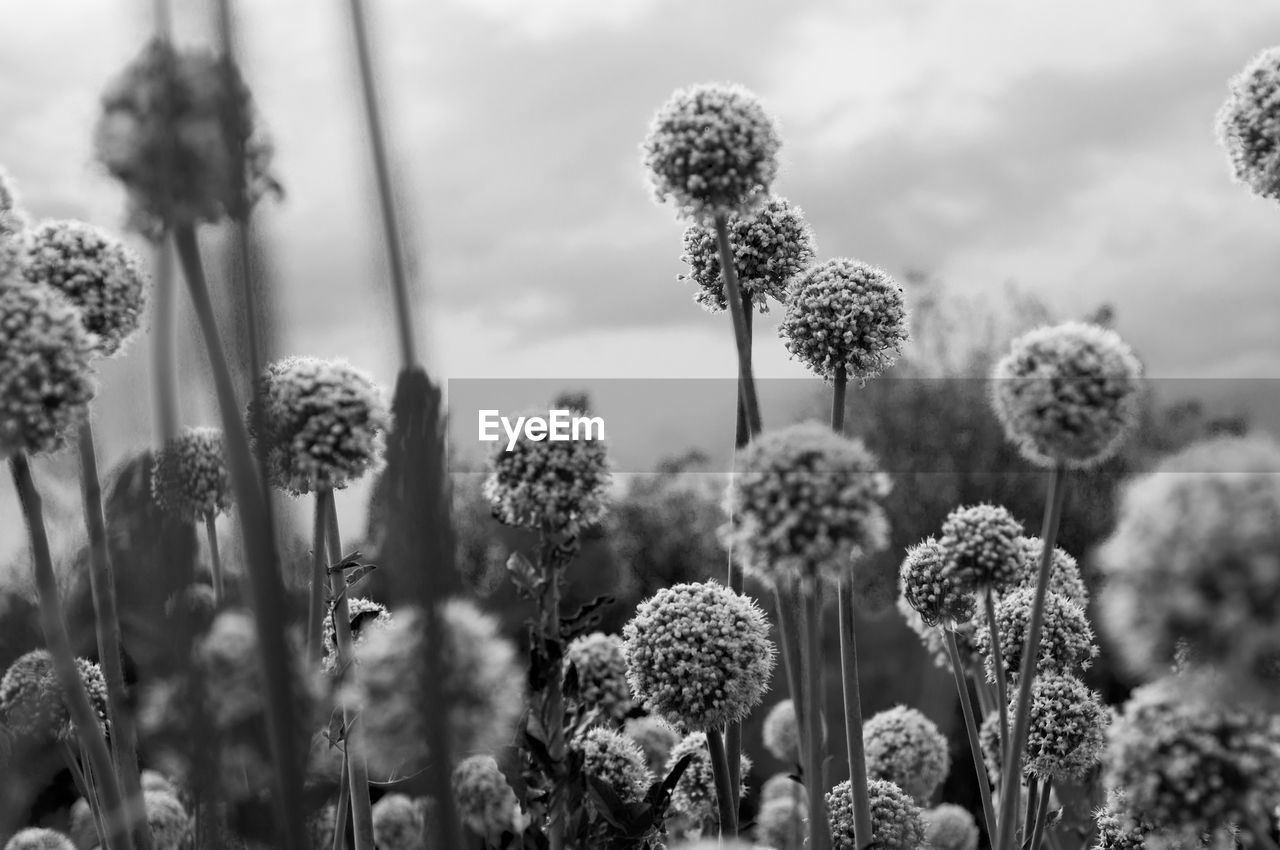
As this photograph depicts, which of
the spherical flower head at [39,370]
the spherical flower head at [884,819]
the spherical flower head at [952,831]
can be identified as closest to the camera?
the spherical flower head at [39,370]

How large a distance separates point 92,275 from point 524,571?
50 cm

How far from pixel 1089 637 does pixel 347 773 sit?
0.96 metres

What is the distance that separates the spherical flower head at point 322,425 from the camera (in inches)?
40.6

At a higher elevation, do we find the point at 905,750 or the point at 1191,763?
the point at 1191,763

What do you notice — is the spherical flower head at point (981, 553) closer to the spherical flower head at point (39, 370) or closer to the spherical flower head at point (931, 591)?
the spherical flower head at point (931, 591)

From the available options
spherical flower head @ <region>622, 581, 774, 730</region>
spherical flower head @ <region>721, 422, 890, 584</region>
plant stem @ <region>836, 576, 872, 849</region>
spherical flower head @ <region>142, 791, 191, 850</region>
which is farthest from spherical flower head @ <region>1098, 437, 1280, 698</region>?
spherical flower head @ <region>142, 791, 191, 850</region>

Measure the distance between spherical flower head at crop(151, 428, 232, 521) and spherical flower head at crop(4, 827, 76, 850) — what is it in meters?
0.67

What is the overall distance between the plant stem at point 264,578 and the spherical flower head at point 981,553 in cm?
82

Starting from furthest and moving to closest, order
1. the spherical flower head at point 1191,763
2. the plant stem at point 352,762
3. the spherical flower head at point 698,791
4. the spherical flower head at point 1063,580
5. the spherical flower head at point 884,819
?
1. the spherical flower head at point 698,791
2. the spherical flower head at point 1063,580
3. the spherical flower head at point 884,819
4. the plant stem at point 352,762
5. the spherical flower head at point 1191,763

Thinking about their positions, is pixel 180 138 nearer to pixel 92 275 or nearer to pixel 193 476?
pixel 193 476

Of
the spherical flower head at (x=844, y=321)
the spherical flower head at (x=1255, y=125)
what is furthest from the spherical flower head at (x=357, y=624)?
the spherical flower head at (x=1255, y=125)

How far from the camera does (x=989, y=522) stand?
1433mm

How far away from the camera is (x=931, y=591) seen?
1.65 m

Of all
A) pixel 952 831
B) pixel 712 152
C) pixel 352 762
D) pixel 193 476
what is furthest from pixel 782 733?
pixel 193 476
